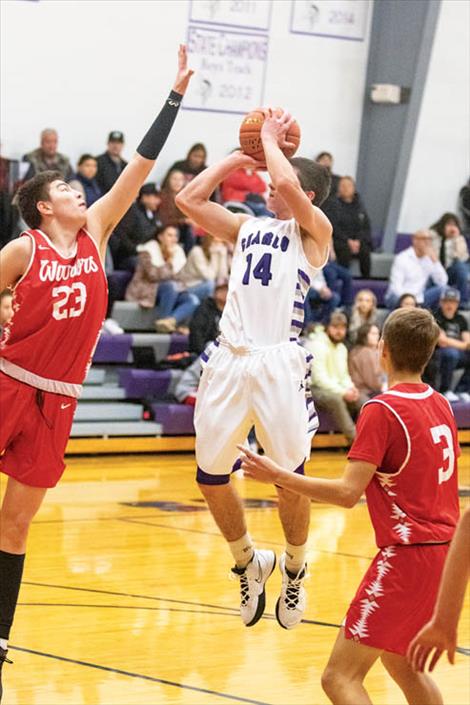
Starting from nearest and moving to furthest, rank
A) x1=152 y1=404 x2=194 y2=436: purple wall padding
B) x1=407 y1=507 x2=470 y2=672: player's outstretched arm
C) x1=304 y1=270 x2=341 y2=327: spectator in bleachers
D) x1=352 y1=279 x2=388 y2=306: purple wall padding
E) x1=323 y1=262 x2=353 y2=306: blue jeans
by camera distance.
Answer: x1=407 y1=507 x2=470 y2=672: player's outstretched arm → x1=152 y1=404 x2=194 y2=436: purple wall padding → x1=304 y1=270 x2=341 y2=327: spectator in bleachers → x1=323 y1=262 x2=353 y2=306: blue jeans → x1=352 y1=279 x2=388 y2=306: purple wall padding

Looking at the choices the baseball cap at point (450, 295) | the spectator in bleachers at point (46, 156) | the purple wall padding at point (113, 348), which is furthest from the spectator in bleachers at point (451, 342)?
the spectator in bleachers at point (46, 156)

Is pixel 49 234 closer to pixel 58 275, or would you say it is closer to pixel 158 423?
pixel 58 275

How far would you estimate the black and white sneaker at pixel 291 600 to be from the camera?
685 centimetres

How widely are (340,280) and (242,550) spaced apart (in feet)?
34.8

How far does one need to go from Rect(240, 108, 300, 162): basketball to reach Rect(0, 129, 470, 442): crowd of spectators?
8.14 meters

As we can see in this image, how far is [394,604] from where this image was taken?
15.3 feet

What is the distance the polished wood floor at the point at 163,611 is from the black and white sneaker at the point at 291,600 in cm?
39

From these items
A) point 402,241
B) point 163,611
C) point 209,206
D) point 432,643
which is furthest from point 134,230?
point 432,643

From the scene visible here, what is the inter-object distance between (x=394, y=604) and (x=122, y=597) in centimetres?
429

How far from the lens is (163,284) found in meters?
15.6

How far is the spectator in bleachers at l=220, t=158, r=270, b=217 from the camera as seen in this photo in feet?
55.5

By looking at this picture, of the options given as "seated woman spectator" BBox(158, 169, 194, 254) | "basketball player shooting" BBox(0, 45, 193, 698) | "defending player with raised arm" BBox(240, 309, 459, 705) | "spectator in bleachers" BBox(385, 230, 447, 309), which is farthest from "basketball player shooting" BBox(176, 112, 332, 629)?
"spectator in bleachers" BBox(385, 230, 447, 309)

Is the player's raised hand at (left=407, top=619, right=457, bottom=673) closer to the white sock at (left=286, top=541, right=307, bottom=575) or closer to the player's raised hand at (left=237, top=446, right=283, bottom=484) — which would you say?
the player's raised hand at (left=237, top=446, right=283, bottom=484)

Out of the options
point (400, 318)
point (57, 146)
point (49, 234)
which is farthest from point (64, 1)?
point (400, 318)
